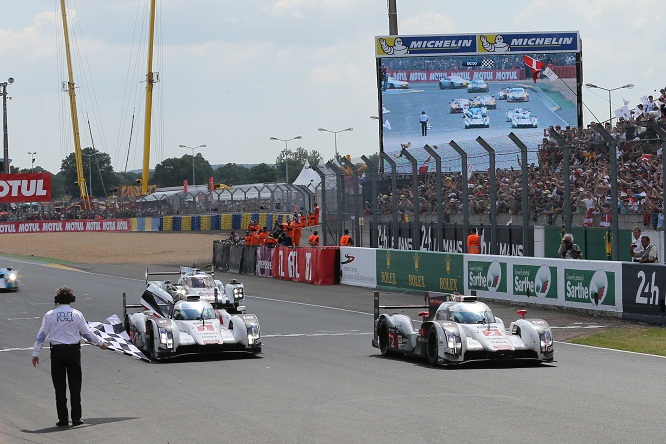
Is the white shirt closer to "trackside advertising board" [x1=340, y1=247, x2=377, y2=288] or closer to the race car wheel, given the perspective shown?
the race car wheel

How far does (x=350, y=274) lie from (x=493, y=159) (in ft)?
24.7

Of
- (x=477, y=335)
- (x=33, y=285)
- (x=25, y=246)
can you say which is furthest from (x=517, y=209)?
(x=25, y=246)

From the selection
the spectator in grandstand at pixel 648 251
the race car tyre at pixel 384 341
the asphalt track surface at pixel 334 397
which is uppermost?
the spectator in grandstand at pixel 648 251

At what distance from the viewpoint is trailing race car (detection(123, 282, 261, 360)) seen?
16.4 m

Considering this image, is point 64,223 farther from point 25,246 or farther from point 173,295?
point 173,295

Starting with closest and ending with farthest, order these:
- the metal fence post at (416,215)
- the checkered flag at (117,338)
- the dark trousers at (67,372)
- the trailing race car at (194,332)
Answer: the dark trousers at (67,372) < the trailing race car at (194,332) < the checkered flag at (117,338) < the metal fence post at (416,215)

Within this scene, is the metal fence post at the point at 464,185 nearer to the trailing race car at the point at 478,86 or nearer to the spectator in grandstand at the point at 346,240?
the spectator in grandstand at the point at 346,240

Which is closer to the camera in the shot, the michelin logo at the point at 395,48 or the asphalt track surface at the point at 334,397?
the asphalt track surface at the point at 334,397

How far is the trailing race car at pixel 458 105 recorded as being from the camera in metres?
43.7

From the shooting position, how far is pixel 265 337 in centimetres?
1989

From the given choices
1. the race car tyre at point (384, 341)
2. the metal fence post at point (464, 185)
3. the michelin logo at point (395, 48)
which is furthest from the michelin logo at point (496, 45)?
the race car tyre at point (384, 341)

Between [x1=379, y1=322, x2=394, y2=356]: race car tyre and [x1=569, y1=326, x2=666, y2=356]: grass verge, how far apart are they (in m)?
3.93

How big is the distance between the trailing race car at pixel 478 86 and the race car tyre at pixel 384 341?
28.4 meters

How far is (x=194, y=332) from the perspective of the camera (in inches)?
655
